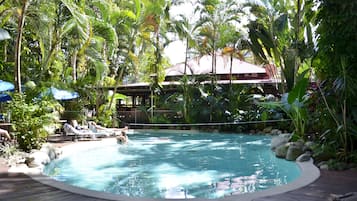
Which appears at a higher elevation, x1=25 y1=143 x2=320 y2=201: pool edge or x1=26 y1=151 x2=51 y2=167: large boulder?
x1=26 y1=151 x2=51 y2=167: large boulder

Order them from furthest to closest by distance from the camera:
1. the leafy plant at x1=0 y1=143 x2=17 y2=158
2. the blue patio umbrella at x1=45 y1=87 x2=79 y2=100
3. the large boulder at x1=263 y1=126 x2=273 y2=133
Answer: the large boulder at x1=263 y1=126 x2=273 y2=133 < the blue patio umbrella at x1=45 y1=87 x2=79 y2=100 < the leafy plant at x1=0 y1=143 x2=17 y2=158

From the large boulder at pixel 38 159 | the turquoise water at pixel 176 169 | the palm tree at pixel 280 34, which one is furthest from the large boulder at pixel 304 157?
the palm tree at pixel 280 34

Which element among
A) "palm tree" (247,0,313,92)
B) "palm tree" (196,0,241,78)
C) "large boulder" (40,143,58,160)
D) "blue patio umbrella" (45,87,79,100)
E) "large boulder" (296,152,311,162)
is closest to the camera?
"large boulder" (296,152,311,162)

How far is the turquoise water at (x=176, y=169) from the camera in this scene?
7.37 metres

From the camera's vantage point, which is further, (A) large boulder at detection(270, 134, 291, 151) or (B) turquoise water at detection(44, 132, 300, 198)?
(A) large boulder at detection(270, 134, 291, 151)

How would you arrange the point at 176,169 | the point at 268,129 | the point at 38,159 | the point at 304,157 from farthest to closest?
the point at 268,129 → the point at 176,169 → the point at 304,157 → the point at 38,159

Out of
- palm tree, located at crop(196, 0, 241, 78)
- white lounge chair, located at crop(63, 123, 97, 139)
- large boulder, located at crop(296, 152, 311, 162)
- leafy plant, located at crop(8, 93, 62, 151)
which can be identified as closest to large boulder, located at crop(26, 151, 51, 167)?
leafy plant, located at crop(8, 93, 62, 151)

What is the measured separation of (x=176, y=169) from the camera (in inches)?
373

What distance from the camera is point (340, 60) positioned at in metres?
8.22

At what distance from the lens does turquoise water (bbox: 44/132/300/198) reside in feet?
24.2

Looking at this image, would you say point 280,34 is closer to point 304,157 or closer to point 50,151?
point 304,157

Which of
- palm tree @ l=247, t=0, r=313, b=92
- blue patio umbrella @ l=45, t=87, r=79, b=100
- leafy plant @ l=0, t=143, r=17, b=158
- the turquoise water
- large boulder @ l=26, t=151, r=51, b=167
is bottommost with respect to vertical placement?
the turquoise water

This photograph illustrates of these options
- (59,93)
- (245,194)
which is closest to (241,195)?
(245,194)

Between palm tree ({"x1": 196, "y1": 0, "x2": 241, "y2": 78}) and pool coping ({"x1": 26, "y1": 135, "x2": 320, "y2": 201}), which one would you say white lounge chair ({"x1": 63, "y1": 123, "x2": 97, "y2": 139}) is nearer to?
pool coping ({"x1": 26, "y1": 135, "x2": 320, "y2": 201})
